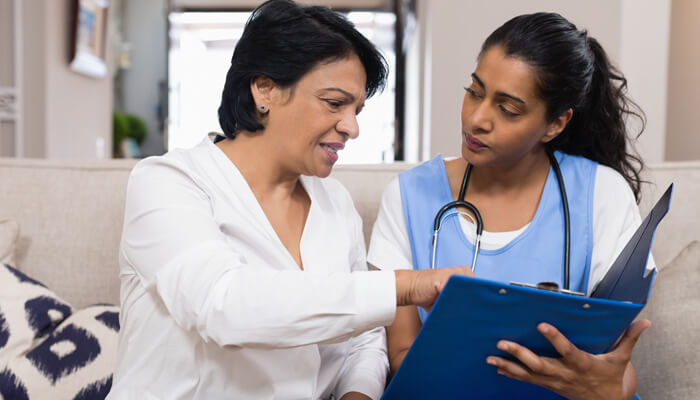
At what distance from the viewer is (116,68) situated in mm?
6781

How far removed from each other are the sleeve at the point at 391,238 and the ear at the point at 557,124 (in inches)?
12.9

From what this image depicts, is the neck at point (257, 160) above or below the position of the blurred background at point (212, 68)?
below

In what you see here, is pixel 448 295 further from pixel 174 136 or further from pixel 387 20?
pixel 174 136

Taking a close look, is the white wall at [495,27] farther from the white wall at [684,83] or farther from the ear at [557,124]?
the white wall at [684,83]

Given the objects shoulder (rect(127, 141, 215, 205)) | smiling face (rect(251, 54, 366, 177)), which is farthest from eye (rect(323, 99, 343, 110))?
shoulder (rect(127, 141, 215, 205))

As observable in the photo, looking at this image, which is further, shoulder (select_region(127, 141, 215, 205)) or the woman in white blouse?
shoulder (select_region(127, 141, 215, 205))

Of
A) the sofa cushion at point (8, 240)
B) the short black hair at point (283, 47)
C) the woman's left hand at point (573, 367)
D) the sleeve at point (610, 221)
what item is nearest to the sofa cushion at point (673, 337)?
the sleeve at point (610, 221)

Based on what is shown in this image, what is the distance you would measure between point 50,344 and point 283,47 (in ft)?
2.73

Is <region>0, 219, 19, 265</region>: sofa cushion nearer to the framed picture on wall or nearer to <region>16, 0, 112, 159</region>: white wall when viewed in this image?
<region>16, 0, 112, 159</region>: white wall

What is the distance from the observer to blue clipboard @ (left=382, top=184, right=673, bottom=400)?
764mm

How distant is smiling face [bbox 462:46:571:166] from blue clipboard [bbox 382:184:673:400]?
1.04 feet

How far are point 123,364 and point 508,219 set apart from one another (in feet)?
2.58

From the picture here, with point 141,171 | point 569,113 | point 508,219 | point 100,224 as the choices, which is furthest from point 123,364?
point 569,113

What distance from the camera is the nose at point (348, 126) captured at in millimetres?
1084
